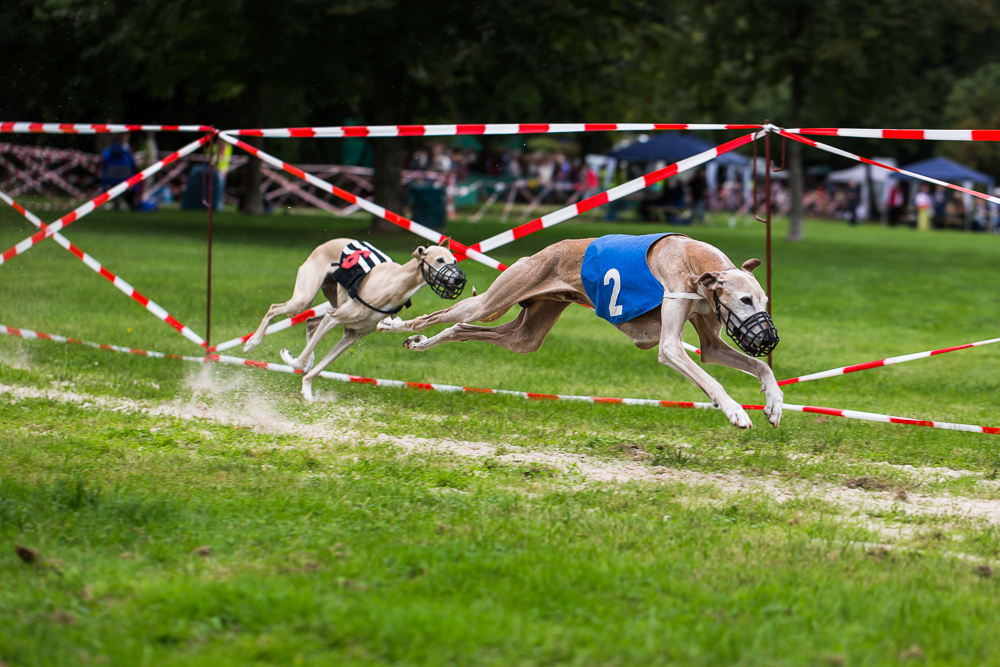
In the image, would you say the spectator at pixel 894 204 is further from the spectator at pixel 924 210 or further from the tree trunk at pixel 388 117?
the tree trunk at pixel 388 117

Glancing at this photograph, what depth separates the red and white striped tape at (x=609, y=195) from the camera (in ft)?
25.0

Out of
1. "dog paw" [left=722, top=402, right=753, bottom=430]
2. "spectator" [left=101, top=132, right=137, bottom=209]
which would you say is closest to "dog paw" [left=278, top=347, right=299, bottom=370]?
"dog paw" [left=722, top=402, right=753, bottom=430]

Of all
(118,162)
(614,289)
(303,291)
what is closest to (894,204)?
(118,162)

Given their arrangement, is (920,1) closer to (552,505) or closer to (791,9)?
Answer: (791,9)

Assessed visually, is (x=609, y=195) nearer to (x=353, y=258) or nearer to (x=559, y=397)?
(x=559, y=397)

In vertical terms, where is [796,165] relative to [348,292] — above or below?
above

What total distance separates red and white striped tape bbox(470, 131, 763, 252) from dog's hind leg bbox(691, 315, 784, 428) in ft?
4.22

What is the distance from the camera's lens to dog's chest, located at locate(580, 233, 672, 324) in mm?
6375

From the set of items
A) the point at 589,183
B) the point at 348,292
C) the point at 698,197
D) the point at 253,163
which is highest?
the point at 589,183

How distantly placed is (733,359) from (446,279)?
192 cm

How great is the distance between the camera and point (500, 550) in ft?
15.8

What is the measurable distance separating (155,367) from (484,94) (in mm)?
17267

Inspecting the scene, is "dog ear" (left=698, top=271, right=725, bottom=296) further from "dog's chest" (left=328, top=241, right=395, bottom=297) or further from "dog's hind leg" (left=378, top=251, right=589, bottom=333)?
"dog's chest" (left=328, top=241, right=395, bottom=297)

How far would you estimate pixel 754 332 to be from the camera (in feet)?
19.6
